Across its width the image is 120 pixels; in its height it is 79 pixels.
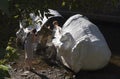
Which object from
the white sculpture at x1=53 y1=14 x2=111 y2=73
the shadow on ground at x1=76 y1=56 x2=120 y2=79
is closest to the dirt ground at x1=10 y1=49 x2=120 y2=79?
the shadow on ground at x1=76 y1=56 x2=120 y2=79

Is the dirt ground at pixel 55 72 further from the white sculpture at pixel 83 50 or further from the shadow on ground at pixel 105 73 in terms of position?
the white sculpture at pixel 83 50

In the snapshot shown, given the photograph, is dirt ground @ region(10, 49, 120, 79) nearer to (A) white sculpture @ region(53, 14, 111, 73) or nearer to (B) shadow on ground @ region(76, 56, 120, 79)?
(B) shadow on ground @ region(76, 56, 120, 79)

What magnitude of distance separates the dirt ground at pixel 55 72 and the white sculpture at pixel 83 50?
196mm

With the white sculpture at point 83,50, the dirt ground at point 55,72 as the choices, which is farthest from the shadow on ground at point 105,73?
the white sculpture at point 83,50

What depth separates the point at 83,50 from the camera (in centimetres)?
1111

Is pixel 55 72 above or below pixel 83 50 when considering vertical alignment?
below

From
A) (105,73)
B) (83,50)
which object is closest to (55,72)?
(83,50)

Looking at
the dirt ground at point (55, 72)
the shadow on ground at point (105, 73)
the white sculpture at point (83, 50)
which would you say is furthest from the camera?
the white sculpture at point (83, 50)

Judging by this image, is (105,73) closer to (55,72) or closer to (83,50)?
(83,50)

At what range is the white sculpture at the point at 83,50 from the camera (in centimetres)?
1112

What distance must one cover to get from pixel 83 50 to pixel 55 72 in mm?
1073

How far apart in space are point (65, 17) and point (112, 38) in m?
2.65

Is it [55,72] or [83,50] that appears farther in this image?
[83,50]

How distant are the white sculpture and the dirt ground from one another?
0.20 meters
